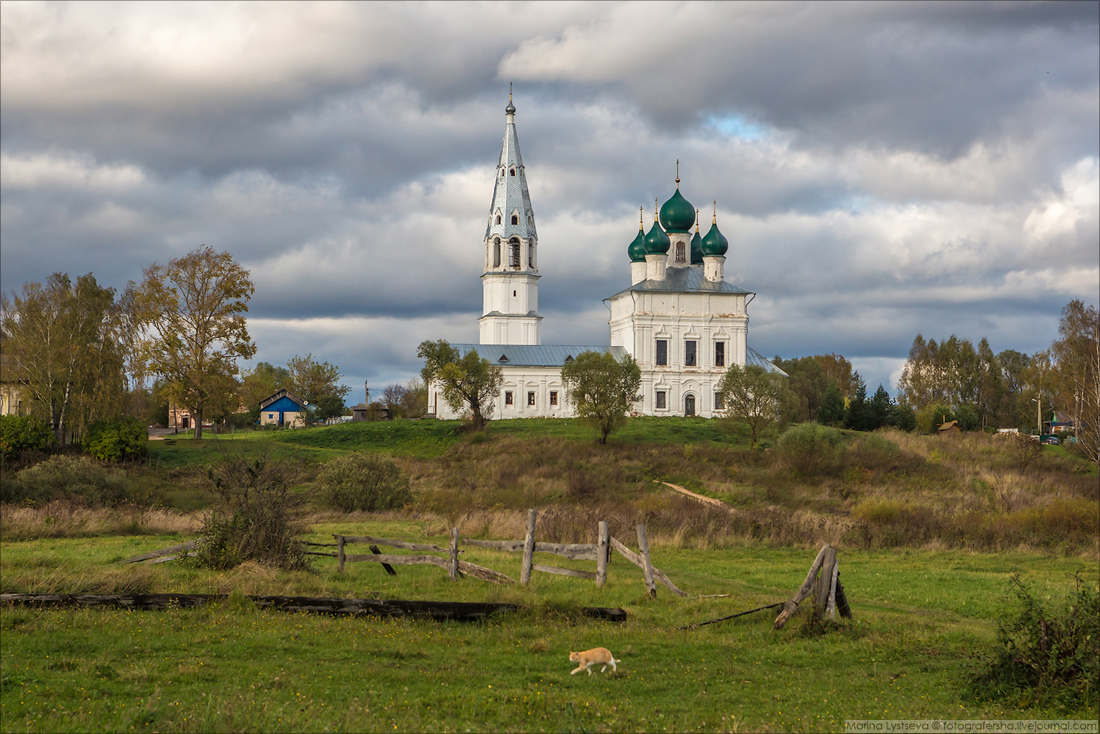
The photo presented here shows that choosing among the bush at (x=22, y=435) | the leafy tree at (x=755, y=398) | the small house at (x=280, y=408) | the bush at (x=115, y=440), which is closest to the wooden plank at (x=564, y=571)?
the bush at (x=22, y=435)

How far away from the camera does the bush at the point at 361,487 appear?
31.1m

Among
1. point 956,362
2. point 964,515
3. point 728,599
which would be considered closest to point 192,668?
point 728,599

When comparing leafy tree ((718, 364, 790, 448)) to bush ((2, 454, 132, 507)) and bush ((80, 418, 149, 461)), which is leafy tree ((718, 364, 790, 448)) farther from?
bush ((2, 454, 132, 507))

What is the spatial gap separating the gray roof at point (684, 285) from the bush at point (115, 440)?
39.2 m

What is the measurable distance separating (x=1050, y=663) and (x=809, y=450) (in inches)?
1278

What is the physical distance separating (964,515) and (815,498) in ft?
25.6

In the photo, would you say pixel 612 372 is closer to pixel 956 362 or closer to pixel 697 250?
pixel 697 250

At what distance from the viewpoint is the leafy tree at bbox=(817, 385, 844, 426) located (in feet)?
215

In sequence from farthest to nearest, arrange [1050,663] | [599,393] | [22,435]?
[599,393] → [22,435] → [1050,663]

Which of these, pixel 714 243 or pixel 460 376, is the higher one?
pixel 714 243

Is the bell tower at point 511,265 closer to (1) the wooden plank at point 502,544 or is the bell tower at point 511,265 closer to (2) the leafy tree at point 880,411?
(2) the leafy tree at point 880,411

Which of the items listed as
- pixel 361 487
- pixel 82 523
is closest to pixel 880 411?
pixel 361 487

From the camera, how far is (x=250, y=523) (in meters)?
15.5

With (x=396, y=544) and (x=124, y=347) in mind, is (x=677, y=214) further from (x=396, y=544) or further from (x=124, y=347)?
(x=396, y=544)
